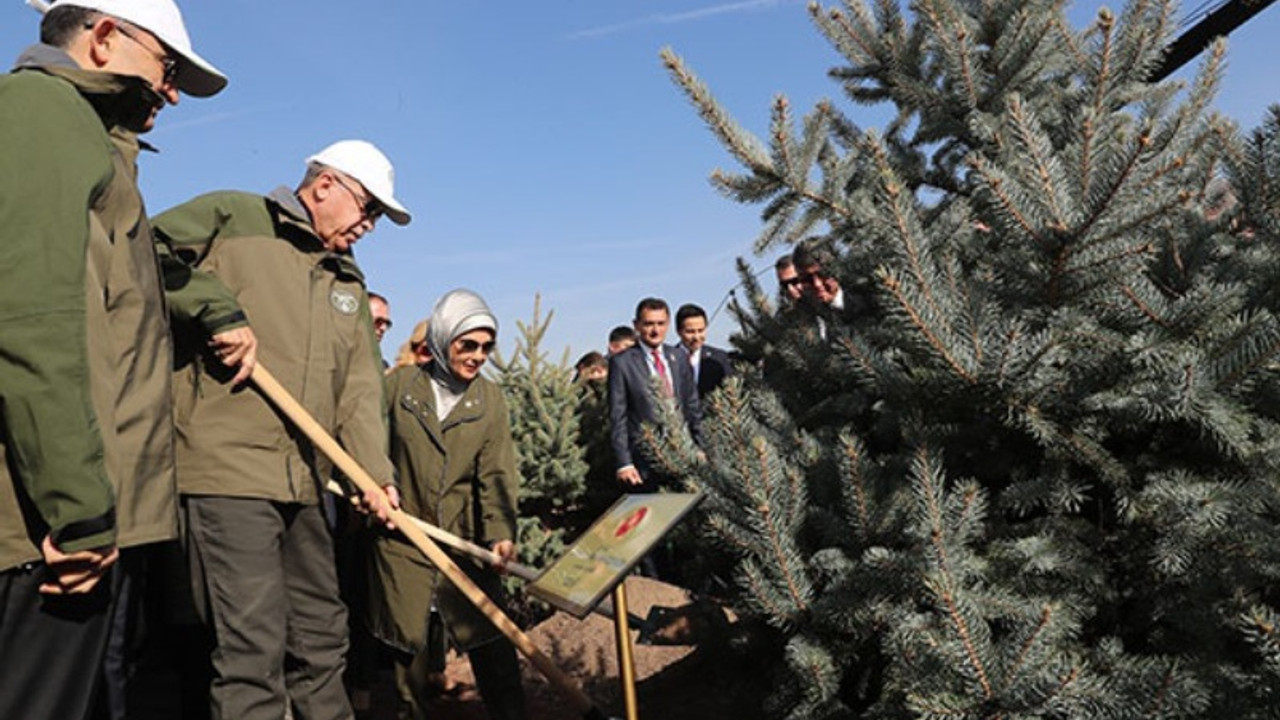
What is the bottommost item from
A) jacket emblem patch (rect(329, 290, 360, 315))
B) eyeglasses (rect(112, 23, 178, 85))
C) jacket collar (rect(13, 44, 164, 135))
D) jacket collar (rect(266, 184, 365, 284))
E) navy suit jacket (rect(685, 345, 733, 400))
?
navy suit jacket (rect(685, 345, 733, 400))

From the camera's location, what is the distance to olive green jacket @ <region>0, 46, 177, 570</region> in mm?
1764

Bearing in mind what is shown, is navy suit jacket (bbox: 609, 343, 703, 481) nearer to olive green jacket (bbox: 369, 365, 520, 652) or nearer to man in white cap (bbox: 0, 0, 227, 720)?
olive green jacket (bbox: 369, 365, 520, 652)

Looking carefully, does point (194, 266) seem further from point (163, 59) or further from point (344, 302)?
point (163, 59)

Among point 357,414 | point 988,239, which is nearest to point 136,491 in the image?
point 357,414

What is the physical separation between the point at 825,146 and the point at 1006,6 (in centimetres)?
76

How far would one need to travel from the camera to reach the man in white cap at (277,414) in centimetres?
288

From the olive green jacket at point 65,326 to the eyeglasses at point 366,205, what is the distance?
1.18 meters

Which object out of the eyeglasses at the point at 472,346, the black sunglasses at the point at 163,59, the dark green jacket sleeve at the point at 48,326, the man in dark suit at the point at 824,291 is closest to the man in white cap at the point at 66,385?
the dark green jacket sleeve at the point at 48,326

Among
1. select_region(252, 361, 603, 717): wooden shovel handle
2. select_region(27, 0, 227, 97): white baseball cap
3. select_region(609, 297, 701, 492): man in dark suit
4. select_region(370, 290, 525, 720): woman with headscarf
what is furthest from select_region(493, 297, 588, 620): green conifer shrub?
select_region(27, 0, 227, 97): white baseball cap

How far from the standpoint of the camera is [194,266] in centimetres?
312

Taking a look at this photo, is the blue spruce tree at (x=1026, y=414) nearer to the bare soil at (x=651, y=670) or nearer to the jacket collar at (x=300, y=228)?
the bare soil at (x=651, y=670)

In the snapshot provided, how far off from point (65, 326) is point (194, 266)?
4.56ft

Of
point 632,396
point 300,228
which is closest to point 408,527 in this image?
point 300,228

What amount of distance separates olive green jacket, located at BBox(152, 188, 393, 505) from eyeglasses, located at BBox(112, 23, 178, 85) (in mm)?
619
